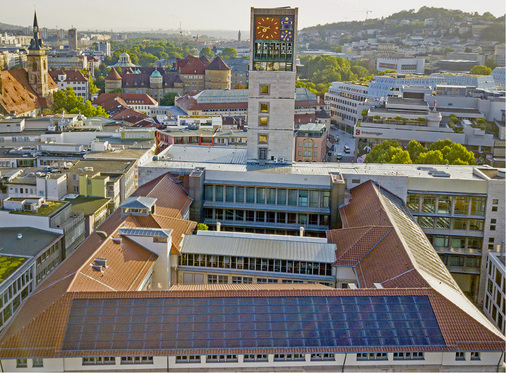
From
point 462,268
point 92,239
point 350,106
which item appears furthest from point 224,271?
point 350,106

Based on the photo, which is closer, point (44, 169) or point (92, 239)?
point (92, 239)

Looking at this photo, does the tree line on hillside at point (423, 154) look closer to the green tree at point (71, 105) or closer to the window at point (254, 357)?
the window at point (254, 357)

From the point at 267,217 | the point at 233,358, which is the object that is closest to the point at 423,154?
the point at 267,217

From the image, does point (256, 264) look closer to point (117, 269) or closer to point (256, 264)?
point (256, 264)

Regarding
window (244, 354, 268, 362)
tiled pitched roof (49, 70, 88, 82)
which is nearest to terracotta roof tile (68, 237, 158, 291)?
window (244, 354, 268, 362)

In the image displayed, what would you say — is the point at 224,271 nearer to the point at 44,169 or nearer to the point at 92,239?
the point at 92,239

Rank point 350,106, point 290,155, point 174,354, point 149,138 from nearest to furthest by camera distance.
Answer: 1. point 174,354
2. point 290,155
3. point 149,138
4. point 350,106

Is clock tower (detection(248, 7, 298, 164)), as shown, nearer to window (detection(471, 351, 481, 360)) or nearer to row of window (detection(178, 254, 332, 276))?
row of window (detection(178, 254, 332, 276))
